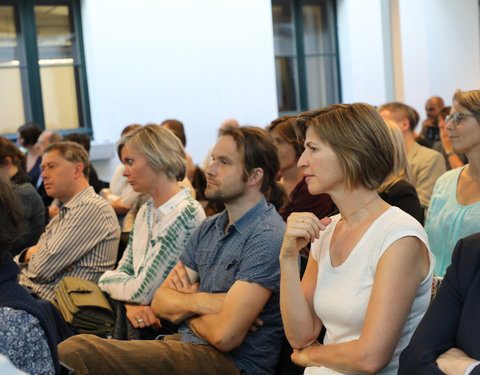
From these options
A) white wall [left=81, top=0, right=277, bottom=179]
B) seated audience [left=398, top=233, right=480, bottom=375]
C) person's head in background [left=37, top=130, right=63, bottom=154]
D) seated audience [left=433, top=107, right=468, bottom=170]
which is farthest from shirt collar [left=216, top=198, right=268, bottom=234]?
white wall [left=81, top=0, right=277, bottom=179]

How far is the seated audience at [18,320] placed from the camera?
1.89 meters

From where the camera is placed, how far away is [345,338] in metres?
2.02

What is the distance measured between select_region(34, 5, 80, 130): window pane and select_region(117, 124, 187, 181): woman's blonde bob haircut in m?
4.84

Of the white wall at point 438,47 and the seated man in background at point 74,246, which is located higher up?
the white wall at point 438,47

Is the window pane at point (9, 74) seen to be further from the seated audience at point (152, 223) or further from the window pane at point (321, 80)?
the seated audience at point (152, 223)

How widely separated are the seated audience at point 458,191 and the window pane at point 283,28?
6.59 metres

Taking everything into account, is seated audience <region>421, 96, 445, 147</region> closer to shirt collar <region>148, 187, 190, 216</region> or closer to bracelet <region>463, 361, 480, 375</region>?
shirt collar <region>148, 187, 190, 216</region>

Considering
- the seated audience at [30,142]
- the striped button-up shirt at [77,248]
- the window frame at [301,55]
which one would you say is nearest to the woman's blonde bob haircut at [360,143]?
the striped button-up shirt at [77,248]

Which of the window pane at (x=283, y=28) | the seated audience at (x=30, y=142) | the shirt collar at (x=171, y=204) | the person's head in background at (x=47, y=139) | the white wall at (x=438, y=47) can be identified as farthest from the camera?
the window pane at (x=283, y=28)

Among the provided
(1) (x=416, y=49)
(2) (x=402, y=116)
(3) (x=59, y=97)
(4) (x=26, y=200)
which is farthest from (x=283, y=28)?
(4) (x=26, y=200)

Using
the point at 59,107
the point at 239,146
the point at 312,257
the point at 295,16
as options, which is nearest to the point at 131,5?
the point at 59,107

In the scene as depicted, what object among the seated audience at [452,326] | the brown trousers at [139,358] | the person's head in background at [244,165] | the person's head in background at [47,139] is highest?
the person's head in background at [47,139]

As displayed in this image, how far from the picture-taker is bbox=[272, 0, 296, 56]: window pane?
370 inches

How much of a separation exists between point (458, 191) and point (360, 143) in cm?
117
